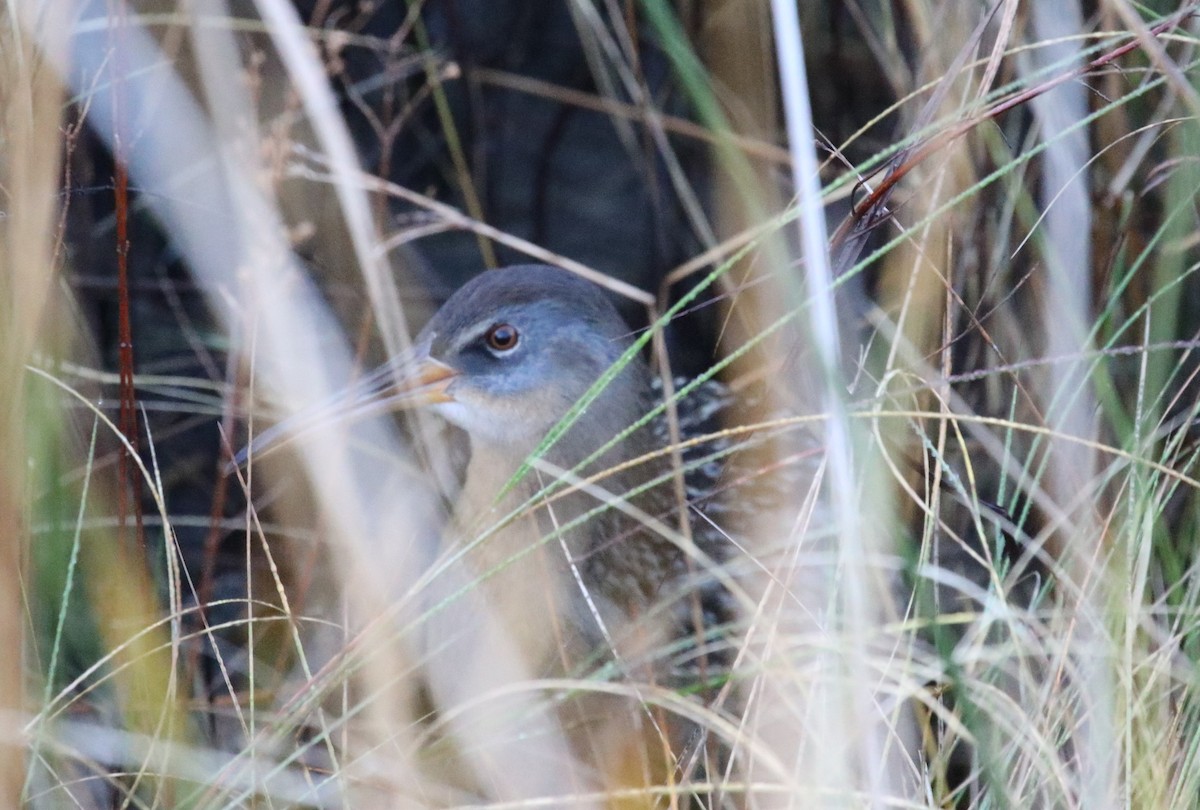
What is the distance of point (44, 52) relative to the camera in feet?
5.62

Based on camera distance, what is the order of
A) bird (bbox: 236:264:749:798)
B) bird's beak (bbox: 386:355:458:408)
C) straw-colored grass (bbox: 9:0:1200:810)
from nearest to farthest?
straw-colored grass (bbox: 9:0:1200:810) < bird (bbox: 236:264:749:798) < bird's beak (bbox: 386:355:458:408)

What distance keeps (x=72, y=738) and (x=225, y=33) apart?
141 centimetres

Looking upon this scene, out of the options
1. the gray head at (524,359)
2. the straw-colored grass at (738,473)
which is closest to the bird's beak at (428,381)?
the gray head at (524,359)

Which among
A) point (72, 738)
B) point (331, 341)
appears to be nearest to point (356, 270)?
point (331, 341)

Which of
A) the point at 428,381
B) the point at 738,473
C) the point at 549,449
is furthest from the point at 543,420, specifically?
the point at 738,473

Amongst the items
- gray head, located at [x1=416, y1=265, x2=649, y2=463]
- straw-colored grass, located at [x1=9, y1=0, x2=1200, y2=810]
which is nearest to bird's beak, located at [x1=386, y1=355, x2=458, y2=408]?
gray head, located at [x1=416, y1=265, x2=649, y2=463]

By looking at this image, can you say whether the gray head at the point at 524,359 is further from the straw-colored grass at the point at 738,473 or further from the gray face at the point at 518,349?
the straw-colored grass at the point at 738,473

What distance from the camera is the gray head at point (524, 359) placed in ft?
8.48

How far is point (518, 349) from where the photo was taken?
2.60 meters

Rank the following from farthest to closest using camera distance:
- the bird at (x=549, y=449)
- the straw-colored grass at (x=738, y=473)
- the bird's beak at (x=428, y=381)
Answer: the bird's beak at (x=428, y=381) → the bird at (x=549, y=449) → the straw-colored grass at (x=738, y=473)

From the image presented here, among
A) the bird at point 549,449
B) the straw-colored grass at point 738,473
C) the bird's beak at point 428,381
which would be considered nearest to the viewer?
the straw-colored grass at point 738,473

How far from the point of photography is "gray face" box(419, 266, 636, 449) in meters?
2.58

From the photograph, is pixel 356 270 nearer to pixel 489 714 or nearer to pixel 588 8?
pixel 588 8

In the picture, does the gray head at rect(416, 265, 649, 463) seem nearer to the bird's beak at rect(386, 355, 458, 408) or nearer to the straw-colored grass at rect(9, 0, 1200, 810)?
the bird's beak at rect(386, 355, 458, 408)
